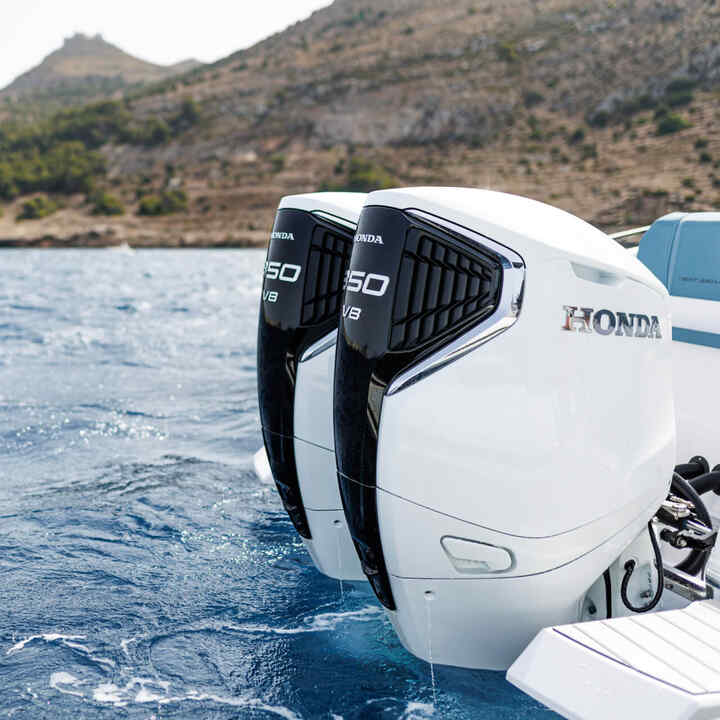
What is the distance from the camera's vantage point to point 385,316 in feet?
6.40

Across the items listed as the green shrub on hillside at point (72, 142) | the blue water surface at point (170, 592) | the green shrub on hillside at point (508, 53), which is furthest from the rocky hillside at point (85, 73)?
the blue water surface at point (170, 592)

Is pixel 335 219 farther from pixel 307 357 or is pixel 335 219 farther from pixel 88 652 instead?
pixel 88 652

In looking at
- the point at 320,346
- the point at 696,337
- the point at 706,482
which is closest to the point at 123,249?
the point at 696,337

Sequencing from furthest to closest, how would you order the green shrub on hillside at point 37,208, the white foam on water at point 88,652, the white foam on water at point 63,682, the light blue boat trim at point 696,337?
the green shrub on hillside at point 37,208
the light blue boat trim at point 696,337
the white foam on water at point 88,652
the white foam on water at point 63,682

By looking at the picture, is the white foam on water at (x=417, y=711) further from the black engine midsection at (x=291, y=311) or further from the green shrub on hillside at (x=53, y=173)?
the green shrub on hillside at (x=53, y=173)

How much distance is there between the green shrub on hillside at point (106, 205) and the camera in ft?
155

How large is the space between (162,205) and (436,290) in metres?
47.4

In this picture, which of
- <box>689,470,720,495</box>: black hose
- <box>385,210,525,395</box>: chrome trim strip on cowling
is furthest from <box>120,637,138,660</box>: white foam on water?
<box>689,470,720,495</box>: black hose

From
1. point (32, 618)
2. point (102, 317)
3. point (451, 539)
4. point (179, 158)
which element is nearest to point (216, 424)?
point (32, 618)

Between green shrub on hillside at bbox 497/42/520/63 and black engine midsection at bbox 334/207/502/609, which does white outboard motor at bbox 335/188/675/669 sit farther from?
green shrub on hillside at bbox 497/42/520/63

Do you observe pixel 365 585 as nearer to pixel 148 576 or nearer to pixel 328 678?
pixel 328 678

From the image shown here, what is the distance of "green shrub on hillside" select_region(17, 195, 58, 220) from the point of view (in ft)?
154

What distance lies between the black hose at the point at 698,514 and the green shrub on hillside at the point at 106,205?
47793 mm

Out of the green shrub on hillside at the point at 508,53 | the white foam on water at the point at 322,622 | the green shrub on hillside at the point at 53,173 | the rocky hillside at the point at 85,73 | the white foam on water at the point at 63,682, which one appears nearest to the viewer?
the white foam on water at the point at 63,682
